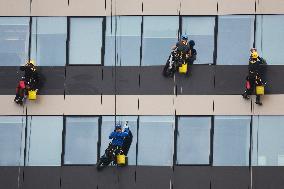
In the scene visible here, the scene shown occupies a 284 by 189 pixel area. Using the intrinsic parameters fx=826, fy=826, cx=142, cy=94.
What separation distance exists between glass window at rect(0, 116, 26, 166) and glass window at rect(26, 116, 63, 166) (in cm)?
24

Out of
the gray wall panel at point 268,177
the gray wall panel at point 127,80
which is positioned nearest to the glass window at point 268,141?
the gray wall panel at point 268,177

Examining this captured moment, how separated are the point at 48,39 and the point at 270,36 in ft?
24.7

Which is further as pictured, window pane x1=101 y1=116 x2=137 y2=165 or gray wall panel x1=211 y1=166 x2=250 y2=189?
window pane x1=101 y1=116 x2=137 y2=165

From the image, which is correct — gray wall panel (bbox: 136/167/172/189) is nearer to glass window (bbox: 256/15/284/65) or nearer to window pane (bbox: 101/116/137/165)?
window pane (bbox: 101/116/137/165)

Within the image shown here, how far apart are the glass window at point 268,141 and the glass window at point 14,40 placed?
8192mm

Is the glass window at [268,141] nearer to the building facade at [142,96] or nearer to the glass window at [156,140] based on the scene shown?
the building facade at [142,96]

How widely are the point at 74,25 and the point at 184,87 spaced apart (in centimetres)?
433

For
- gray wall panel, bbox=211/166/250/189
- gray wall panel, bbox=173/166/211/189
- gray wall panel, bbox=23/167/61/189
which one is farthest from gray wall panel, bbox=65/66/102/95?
gray wall panel, bbox=211/166/250/189

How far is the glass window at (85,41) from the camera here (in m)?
28.0

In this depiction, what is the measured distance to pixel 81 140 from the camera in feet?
90.8

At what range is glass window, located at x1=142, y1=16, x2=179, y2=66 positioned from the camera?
91.5ft

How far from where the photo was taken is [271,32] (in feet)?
91.0
